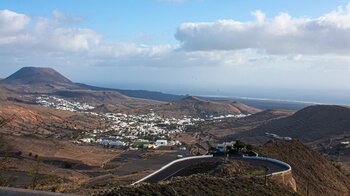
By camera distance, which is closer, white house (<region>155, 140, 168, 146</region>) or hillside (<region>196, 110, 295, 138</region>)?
white house (<region>155, 140, 168, 146</region>)

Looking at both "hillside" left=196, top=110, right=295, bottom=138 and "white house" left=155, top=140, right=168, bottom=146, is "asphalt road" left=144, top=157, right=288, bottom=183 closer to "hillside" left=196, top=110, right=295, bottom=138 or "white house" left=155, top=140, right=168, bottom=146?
"white house" left=155, top=140, right=168, bottom=146

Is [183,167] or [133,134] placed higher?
[183,167]

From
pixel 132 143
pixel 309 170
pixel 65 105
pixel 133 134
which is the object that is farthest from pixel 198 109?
pixel 309 170

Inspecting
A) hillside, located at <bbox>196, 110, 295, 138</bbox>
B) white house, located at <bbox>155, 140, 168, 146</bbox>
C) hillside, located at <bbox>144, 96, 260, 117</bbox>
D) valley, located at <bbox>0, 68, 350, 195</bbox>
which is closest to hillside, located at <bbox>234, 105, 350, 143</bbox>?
valley, located at <bbox>0, 68, 350, 195</bbox>

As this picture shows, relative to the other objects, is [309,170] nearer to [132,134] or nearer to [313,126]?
[313,126]

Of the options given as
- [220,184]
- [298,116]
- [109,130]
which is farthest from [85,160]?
[298,116]

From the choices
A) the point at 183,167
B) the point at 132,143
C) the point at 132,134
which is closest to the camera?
the point at 183,167
